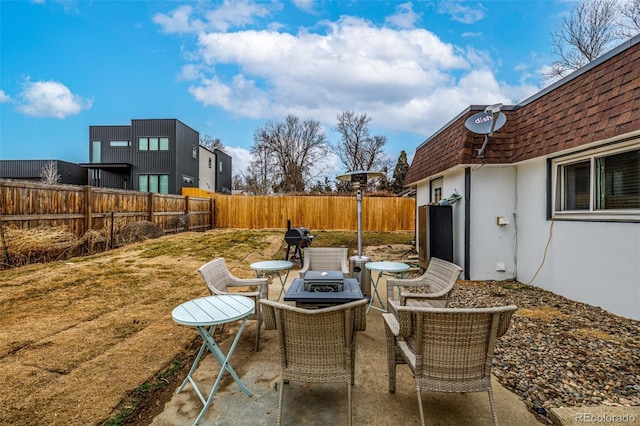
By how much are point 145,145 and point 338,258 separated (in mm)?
19428

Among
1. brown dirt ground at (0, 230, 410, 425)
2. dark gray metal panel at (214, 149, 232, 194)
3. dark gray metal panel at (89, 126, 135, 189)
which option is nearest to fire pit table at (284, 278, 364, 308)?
brown dirt ground at (0, 230, 410, 425)

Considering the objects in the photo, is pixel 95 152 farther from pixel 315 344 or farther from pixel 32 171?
pixel 315 344

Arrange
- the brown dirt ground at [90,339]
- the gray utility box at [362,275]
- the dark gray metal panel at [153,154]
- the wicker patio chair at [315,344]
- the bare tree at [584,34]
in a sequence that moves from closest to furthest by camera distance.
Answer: the wicker patio chair at [315,344]
the brown dirt ground at [90,339]
the gray utility box at [362,275]
the bare tree at [584,34]
the dark gray metal panel at [153,154]

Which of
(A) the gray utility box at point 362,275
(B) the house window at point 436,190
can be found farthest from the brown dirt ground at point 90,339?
(B) the house window at point 436,190

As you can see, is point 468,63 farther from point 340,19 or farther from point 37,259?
point 37,259

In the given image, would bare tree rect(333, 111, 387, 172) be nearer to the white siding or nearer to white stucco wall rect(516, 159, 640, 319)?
the white siding

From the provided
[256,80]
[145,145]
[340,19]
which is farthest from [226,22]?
[145,145]

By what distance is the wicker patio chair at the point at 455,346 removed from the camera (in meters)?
1.67

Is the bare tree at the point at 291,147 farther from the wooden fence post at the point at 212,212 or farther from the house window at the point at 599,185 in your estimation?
the house window at the point at 599,185

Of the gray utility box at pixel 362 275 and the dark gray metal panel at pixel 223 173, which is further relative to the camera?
the dark gray metal panel at pixel 223 173

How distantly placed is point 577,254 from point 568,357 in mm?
2098

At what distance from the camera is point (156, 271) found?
597cm

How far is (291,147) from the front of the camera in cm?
2584

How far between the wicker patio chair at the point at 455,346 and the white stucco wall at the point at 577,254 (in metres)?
2.96
